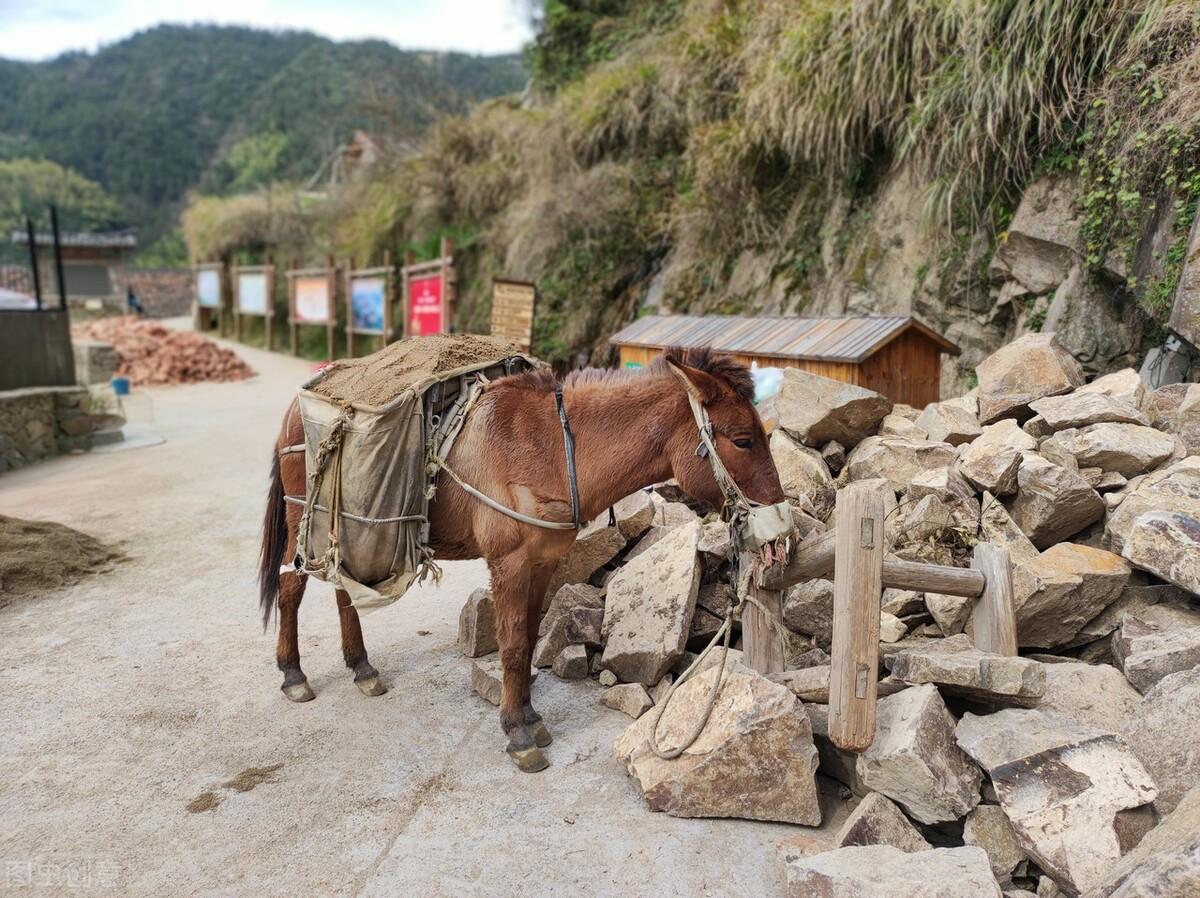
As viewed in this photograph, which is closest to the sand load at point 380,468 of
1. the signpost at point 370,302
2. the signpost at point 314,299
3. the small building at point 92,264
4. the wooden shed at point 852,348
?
the wooden shed at point 852,348

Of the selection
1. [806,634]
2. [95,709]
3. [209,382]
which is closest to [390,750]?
[95,709]

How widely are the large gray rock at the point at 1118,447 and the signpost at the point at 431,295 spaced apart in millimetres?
10050

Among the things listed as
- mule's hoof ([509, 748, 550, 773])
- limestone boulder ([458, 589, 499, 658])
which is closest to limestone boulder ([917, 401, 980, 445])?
limestone boulder ([458, 589, 499, 658])

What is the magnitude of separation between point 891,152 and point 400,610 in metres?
6.76

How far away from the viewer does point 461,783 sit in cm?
303

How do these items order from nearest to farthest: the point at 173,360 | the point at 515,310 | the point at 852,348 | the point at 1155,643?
1. the point at 1155,643
2. the point at 852,348
3. the point at 515,310
4. the point at 173,360

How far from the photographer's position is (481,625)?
4.05 m

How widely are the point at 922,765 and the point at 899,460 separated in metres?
2.07

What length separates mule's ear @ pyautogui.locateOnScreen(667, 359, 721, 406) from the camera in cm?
288

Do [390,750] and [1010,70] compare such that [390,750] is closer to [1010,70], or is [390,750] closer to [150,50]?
[1010,70]

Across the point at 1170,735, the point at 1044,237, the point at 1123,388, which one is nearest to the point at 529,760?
the point at 1170,735

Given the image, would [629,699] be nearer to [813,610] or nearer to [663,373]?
[813,610]

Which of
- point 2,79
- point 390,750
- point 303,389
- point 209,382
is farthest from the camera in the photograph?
point 2,79

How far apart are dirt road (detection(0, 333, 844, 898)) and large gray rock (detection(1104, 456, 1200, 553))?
2.04 metres
